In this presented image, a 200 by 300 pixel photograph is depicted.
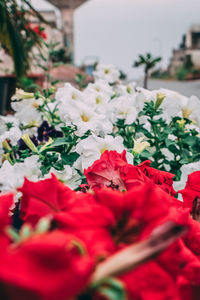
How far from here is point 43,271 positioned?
0.86 feet

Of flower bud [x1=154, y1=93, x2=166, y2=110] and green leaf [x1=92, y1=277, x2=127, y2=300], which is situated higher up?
flower bud [x1=154, y1=93, x2=166, y2=110]

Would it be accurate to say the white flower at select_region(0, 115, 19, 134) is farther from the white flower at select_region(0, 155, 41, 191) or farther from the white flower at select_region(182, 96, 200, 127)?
the white flower at select_region(182, 96, 200, 127)

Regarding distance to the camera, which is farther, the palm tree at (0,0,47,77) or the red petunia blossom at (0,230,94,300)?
the palm tree at (0,0,47,77)

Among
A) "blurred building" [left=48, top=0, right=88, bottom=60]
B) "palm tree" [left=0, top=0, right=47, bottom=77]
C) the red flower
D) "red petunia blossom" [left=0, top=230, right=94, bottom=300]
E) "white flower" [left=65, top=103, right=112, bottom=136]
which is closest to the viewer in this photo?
"red petunia blossom" [left=0, top=230, right=94, bottom=300]

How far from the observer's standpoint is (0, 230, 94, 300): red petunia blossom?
0.25 meters

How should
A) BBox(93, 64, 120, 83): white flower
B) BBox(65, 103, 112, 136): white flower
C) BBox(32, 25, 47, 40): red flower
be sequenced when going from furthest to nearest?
1. BBox(32, 25, 47, 40): red flower
2. BBox(93, 64, 120, 83): white flower
3. BBox(65, 103, 112, 136): white flower

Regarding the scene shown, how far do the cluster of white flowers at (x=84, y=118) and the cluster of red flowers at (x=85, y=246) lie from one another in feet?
1.37

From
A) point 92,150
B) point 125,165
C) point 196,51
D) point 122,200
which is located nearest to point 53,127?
point 92,150

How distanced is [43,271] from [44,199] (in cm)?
19

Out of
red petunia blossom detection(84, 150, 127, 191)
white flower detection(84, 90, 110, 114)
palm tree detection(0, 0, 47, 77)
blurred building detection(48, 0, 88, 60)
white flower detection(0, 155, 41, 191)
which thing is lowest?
white flower detection(0, 155, 41, 191)

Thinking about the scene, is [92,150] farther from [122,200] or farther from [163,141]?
[122,200]

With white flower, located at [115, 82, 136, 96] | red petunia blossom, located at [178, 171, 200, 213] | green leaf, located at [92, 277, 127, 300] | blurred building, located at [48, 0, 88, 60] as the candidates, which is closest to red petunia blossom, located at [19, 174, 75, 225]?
green leaf, located at [92, 277, 127, 300]

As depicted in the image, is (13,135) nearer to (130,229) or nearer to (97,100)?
(97,100)

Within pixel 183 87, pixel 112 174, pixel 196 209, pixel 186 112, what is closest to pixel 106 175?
pixel 112 174
